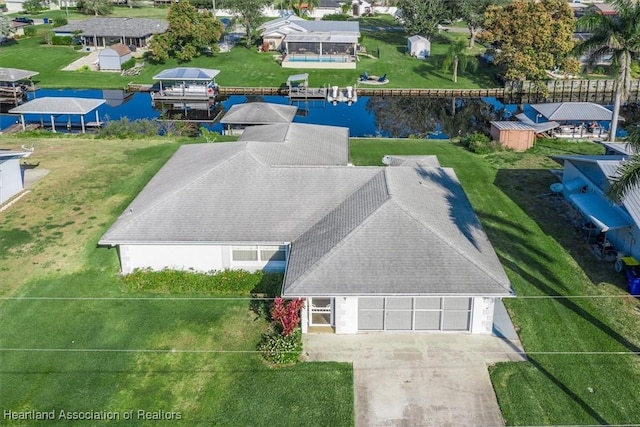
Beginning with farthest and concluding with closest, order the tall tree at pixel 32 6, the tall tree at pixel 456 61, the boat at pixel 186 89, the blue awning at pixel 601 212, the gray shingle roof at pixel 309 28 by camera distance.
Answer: the tall tree at pixel 32 6
the gray shingle roof at pixel 309 28
the tall tree at pixel 456 61
the boat at pixel 186 89
the blue awning at pixel 601 212

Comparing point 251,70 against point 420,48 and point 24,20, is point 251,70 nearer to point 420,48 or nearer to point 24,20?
point 420,48

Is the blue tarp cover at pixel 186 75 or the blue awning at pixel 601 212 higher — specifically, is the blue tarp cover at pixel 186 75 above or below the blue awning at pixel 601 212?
above

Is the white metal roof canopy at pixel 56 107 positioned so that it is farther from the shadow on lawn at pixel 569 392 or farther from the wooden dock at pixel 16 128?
the shadow on lawn at pixel 569 392

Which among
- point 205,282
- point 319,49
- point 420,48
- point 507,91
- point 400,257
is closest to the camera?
point 400,257

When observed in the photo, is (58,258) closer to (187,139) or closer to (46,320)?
(46,320)

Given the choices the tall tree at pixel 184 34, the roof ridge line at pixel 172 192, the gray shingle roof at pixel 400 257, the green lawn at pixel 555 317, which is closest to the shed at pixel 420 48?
the tall tree at pixel 184 34

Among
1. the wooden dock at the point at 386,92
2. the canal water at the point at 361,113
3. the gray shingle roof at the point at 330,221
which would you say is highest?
the gray shingle roof at the point at 330,221

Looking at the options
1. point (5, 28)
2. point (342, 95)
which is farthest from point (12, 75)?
point (342, 95)

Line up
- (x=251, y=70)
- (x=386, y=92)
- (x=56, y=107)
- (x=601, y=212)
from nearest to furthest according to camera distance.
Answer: (x=601, y=212) → (x=56, y=107) → (x=386, y=92) → (x=251, y=70)
